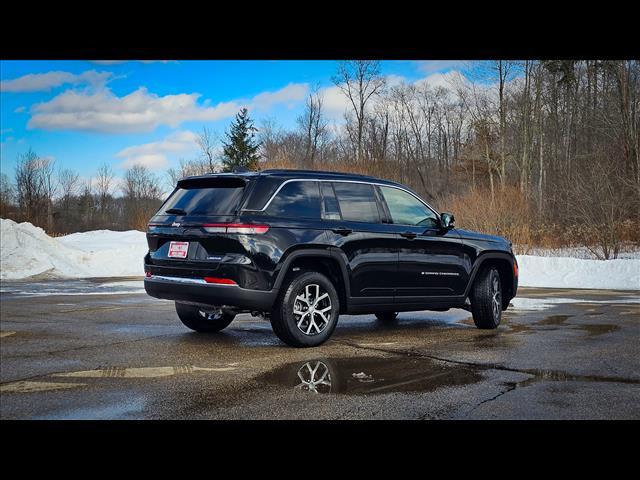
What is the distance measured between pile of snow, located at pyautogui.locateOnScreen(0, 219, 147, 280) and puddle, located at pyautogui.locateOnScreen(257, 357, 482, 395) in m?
14.6

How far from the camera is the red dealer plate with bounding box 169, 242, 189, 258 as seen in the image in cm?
652

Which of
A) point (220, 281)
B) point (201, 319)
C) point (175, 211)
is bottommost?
point (201, 319)

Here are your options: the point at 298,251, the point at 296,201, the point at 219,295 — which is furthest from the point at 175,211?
the point at 298,251

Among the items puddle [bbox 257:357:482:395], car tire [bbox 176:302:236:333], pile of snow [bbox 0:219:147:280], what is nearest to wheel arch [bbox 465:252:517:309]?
puddle [bbox 257:357:482:395]

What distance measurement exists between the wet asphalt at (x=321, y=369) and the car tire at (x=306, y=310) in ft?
0.54

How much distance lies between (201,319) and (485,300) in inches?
151

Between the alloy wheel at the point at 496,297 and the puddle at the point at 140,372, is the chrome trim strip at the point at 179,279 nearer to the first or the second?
the puddle at the point at 140,372

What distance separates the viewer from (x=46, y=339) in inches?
284

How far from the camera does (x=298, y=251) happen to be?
650 cm

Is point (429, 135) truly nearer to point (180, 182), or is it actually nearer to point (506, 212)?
point (506, 212)

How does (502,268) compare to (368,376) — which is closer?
(368,376)

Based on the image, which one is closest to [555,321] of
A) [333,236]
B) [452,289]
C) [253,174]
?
[452,289]

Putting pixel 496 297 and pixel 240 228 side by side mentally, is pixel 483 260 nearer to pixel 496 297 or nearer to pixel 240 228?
pixel 496 297
